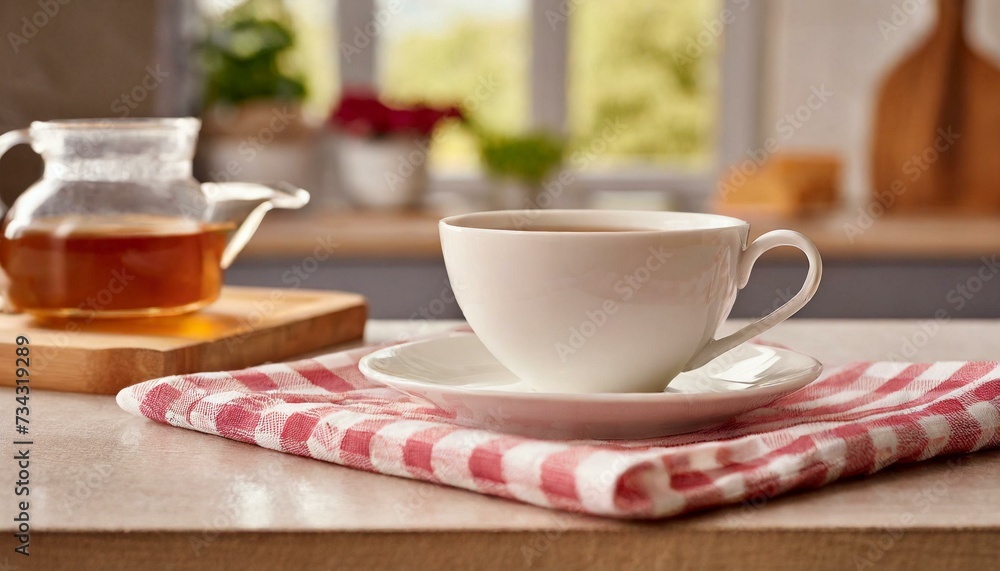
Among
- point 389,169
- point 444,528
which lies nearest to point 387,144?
point 389,169

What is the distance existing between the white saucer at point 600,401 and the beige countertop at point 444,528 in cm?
6

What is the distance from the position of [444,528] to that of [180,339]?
428 mm

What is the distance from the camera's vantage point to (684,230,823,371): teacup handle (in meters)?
0.63

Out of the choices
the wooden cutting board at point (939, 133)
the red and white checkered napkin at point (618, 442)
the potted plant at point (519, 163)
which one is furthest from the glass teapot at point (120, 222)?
the wooden cutting board at point (939, 133)

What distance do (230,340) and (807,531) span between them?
0.51 metres

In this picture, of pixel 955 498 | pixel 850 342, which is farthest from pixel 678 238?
pixel 850 342

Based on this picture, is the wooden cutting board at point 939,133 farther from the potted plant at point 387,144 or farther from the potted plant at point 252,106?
the potted plant at point 252,106

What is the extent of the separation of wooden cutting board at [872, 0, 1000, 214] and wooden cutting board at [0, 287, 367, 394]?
68.3 inches

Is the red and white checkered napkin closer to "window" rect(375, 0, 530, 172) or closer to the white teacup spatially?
the white teacup

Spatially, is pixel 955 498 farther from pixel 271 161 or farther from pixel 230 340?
pixel 271 161

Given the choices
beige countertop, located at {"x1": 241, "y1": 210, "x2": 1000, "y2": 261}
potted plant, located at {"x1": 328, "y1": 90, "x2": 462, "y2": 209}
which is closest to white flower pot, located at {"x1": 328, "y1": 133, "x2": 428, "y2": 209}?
potted plant, located at {"x1": 328, "y1": 90, "x2": 462, "y2": 209}

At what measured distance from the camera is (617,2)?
276cm

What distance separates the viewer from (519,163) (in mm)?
2535

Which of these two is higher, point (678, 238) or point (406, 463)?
point (678, 238)
